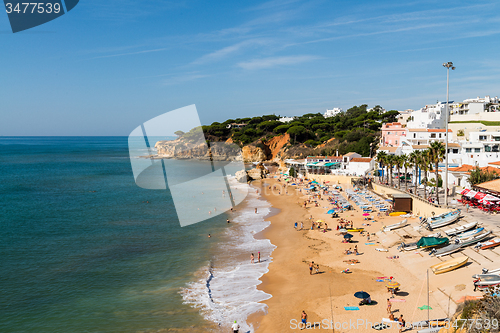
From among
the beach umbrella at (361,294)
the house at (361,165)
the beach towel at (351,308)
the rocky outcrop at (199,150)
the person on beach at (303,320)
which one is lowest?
the rocky outcrop at (199,150)

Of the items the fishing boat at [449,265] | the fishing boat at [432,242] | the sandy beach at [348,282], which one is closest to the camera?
the sandy beach at [348,282]

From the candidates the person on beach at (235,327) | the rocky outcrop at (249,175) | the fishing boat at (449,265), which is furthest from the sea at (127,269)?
the rocky outcrop at (249,175)

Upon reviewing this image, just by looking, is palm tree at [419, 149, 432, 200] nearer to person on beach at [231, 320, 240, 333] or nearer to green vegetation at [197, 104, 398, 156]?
person on beach at [231, 320, 240, 333]

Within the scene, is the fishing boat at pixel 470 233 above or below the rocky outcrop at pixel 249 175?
above

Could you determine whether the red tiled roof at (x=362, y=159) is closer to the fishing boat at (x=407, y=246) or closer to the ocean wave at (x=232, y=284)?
the ocean wave at (x=232, y=284)

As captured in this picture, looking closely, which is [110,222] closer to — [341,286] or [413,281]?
[341,286]

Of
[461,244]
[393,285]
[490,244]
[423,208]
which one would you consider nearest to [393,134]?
[423,208]

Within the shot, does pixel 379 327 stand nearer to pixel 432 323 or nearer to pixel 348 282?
pixel 432 323
